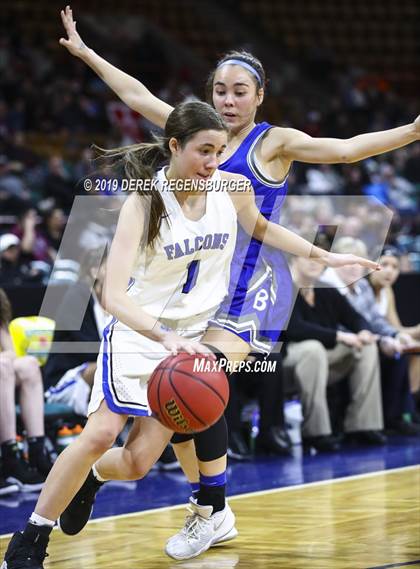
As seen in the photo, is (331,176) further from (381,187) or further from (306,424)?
(306,424)

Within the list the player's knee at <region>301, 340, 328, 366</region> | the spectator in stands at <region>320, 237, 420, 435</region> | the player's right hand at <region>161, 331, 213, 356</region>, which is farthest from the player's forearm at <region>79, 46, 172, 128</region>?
the spectator in stands at <region>320, 237, 420, 435</region>

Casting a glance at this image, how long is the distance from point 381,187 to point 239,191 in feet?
37.9

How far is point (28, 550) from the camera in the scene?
12.3 feet

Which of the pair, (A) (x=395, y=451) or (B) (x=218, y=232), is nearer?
(B) (x=218, y=232)

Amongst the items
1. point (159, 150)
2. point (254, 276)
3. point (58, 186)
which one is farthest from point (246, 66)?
point (58, 186)

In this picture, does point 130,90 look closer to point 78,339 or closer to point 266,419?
point 78,339

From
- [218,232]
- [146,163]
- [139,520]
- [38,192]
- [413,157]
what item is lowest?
[139,520]

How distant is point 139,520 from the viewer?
5.09 metres

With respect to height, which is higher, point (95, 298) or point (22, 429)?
point (95, 298)

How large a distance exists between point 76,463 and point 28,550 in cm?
34

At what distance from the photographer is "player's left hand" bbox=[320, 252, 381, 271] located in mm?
4215

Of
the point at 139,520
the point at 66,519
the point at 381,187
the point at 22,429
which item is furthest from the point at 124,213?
the point at 381,187

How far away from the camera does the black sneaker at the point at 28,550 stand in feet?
12.3

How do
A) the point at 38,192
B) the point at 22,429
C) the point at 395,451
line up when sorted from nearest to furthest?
the point at 22,429 → the point at 395,451 → the point at 38,192
